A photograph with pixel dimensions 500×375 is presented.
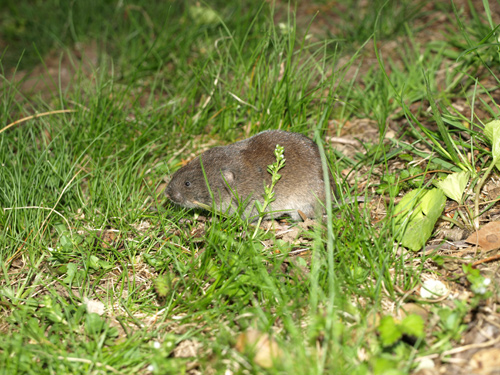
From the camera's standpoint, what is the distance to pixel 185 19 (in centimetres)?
615

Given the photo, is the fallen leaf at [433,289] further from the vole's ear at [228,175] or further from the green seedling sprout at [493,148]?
the vole's ear at [228,175]

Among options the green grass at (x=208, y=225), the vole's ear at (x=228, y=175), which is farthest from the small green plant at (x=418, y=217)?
the vole's ear at (x=228, y=175)

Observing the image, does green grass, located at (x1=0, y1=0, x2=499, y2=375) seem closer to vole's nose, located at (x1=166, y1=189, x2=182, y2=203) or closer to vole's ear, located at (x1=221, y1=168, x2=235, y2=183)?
vole's nose, located at (x1=166, y1=189, x2=182, y2=203)

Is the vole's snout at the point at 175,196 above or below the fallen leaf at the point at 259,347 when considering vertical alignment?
below

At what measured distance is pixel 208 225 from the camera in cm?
399

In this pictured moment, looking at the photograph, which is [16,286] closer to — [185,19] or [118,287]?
[118,287]

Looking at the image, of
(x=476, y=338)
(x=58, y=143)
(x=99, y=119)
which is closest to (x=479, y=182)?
(x=476, y=338)

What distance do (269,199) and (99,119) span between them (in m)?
2.05

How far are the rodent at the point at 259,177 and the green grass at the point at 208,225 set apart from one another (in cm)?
22

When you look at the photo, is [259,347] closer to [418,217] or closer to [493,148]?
[418,217]

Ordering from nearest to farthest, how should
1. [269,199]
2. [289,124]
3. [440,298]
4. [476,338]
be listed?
[476,338], [440,298], [269,199], [289,124]

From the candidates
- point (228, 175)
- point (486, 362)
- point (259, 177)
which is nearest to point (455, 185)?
point (486, 362)

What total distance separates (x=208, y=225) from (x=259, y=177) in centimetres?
63

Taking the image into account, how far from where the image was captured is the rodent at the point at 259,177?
13.4 ft
